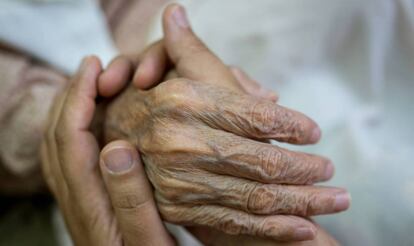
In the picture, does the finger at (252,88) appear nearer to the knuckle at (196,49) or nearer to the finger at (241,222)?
the knuckle at (196,49)

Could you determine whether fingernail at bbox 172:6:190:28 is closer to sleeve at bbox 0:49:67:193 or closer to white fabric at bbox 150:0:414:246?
white fabric at bbox 150:0:414:246

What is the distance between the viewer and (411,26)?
0.99 metres

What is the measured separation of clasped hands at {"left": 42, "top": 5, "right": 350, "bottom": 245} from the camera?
2.36ft

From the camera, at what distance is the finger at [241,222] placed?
2.34ft

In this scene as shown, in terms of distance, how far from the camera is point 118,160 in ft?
2.46

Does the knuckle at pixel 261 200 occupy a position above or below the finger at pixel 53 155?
above

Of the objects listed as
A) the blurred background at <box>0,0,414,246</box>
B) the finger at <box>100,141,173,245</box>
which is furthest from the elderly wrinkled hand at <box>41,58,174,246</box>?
the blurred background at <box>0,0,414,246</box>

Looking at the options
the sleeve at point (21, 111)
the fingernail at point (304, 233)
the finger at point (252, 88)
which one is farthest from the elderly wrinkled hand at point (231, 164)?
the sleeve at point (21, 111)

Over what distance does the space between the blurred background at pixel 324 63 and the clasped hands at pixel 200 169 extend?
0.57 feet

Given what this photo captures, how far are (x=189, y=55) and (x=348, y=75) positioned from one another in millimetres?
394

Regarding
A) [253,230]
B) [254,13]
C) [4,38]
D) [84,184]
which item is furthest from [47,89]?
[253,230]

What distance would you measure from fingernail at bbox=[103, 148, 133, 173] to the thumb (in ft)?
0.53

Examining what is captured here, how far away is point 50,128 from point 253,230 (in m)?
0.44

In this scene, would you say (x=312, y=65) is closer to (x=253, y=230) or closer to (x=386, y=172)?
(x=386, y=172)
